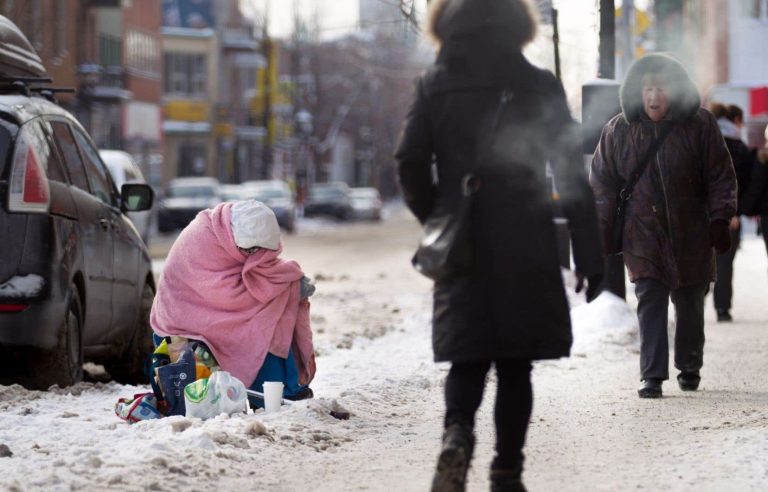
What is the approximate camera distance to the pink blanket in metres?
8.34

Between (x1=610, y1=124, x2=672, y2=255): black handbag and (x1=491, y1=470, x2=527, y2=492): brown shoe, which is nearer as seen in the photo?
(x1=491, y1=470, x2=527, y2=492): brown shoe

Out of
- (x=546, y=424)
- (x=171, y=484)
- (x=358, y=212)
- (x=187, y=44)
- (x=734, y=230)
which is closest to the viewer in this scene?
(x=171, y=484)

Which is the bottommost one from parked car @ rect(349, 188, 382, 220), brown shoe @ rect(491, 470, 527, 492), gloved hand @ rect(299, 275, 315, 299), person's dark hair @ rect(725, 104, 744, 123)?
parked car @ rect(349, 188, 382, 220)

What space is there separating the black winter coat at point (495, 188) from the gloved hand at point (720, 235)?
3.31 metres

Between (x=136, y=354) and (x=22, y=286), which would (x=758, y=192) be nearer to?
(x=136, y=354)

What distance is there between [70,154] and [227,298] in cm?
193

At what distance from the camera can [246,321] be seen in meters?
8.38

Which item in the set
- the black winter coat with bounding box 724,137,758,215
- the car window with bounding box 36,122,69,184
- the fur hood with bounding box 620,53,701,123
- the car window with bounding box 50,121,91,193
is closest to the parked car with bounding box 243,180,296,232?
the black winter coat with bounding box 724,137,758,215

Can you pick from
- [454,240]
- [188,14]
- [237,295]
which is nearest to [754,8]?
[237,295]

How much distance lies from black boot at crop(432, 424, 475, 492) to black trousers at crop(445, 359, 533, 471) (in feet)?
0.34

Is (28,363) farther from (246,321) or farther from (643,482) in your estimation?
(643,482)

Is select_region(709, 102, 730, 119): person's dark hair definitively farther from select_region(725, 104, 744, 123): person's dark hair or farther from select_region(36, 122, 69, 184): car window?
select_region(36, 122, 69, 184): car window

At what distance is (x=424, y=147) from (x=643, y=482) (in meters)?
1.59

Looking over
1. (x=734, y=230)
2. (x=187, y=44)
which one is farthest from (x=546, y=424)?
(x=187, y=44)
